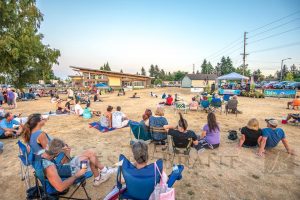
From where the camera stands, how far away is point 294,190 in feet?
11.6

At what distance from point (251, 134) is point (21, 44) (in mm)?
19254

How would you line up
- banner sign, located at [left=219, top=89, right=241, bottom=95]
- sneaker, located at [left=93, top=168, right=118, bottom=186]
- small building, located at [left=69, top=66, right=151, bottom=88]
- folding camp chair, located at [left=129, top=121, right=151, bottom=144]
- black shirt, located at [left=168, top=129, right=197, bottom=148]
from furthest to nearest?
small building, located at [left=69, top=66, right=151, bottom=88]
banner sign, located at [left=219, top=89, right=241, bottom=95]
folding camp chair, located at [left=129, top=121, right=151, bottom=144]
black shirt, located at [left=168, top=129, right=197, bottom=148]
sneaker, located at [left=93, top=168, right=118, bottom=186]

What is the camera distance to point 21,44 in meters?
16.1

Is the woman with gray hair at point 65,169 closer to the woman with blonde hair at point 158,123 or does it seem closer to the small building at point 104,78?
the woman with blonde hair at point 158,123

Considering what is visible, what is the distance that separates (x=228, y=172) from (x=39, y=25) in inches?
Answer: 884

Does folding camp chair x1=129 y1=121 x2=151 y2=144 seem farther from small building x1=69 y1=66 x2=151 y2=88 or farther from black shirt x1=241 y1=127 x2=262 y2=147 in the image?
small building x1=69 y1=66 x2=151 y2=88

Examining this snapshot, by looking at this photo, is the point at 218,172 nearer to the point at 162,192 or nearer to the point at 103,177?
the point at 162,192

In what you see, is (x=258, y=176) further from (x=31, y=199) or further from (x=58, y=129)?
(x=58, y=129)

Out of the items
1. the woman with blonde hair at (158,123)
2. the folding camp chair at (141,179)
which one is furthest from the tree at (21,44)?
the folding camp chair at (141,179)

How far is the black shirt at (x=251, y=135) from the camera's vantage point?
17.2ft

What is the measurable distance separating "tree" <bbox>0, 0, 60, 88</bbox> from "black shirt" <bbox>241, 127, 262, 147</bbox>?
700 inches

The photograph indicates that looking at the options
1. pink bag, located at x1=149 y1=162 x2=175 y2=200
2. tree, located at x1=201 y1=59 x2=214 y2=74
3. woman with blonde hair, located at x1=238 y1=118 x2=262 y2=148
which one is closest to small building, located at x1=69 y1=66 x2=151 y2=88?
woman with blonde hair, located at x1=238 y1=118 x2=262 y2=148

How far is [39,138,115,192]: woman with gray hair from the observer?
258 centimetres

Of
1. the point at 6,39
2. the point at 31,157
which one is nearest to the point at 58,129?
the point at 31,157
